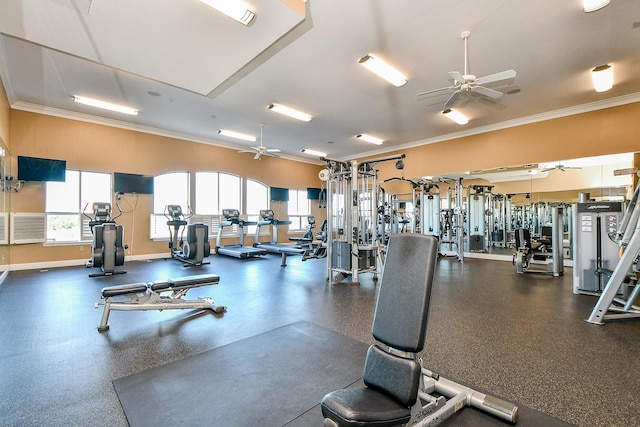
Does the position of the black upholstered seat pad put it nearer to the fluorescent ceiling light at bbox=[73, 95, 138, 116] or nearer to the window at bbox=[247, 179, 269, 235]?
the fluorescent ceiling light at bbox=[73, 95, 138, 116]

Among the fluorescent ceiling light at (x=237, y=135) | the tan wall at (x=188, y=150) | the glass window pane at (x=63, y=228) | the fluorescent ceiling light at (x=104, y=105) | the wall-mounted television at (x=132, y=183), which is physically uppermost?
the fluorescent ceiling light at (x=237, y=135)

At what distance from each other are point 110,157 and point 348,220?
6025mm

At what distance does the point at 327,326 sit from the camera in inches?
113

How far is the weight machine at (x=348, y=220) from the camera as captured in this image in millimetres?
4926

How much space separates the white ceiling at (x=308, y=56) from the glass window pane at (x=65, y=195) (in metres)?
1.44

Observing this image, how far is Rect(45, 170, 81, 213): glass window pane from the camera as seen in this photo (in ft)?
20.4

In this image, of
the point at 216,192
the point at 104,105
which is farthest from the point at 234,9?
the point at 216,192

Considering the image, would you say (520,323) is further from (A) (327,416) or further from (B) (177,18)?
(B) (177,18)

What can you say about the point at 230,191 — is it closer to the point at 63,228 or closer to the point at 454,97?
the point at 63,228

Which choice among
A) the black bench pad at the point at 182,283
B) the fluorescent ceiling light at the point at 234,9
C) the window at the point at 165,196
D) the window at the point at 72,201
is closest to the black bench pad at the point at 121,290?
→ the black bench pad at the point at 182,283

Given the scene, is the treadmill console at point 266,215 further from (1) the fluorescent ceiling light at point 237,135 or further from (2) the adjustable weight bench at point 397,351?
(2) the adjustable weight bench at point 397,351

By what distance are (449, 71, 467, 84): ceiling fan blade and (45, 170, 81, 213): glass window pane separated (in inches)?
307

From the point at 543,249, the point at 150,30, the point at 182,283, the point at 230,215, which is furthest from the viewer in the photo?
the point at 230,215

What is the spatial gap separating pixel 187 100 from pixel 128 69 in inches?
66.4
